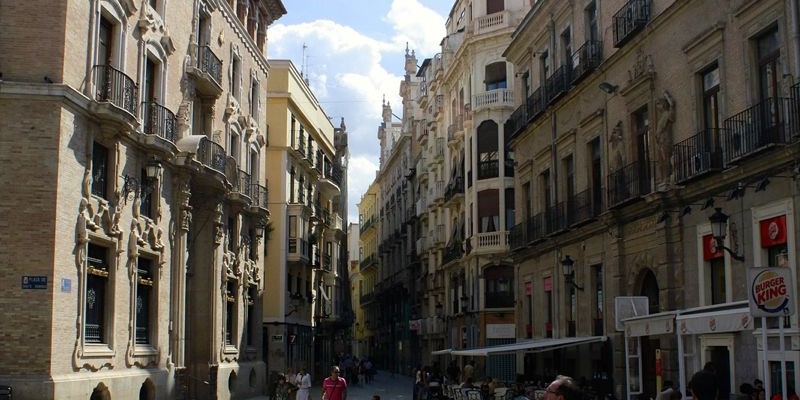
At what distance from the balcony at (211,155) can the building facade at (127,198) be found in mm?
91

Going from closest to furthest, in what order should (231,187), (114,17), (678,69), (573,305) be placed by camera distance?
(678,69) < (114,17) < (573,305) < (231,187)

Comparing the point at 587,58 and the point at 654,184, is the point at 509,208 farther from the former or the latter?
the point at 654,184

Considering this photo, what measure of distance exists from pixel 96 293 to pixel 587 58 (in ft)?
45.1

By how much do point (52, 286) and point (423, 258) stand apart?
44439 millimetres

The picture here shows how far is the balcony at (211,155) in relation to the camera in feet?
95.1

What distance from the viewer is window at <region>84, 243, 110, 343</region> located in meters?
21.5

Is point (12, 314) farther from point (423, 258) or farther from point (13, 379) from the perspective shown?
point (423, 258)

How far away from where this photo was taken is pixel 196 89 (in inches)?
1192

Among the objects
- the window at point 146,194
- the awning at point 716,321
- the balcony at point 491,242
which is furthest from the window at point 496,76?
the awning at point 716,321

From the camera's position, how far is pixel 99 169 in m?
22.0

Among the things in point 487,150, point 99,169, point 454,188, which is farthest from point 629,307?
point 454,188

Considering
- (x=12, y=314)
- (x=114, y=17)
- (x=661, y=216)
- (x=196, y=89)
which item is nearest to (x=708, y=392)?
(x=661, y=216)

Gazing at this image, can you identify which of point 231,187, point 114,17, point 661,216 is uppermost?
point 114,17

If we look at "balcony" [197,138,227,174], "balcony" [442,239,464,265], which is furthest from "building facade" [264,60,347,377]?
"balcony" [197,138,227,174]
